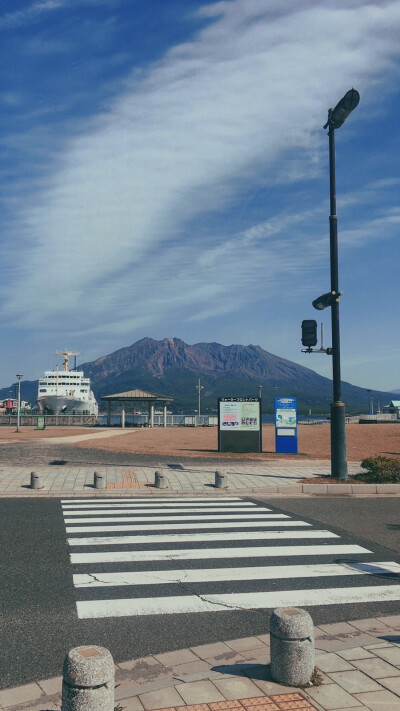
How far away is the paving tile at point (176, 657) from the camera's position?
4801mm

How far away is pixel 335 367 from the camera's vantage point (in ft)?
49.7

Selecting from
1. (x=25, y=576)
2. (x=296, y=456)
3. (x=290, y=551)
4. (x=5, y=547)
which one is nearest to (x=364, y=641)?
(x=290, y=551)

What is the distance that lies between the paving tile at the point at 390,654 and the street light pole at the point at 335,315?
9.75 meters

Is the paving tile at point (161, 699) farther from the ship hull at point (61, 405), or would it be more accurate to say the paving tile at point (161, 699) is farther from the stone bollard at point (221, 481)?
the ship hull at point (61, 405)

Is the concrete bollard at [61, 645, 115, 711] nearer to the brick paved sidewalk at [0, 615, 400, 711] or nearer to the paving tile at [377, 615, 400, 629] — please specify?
the brick paved sidewalk at [0, 615, 400, 711]

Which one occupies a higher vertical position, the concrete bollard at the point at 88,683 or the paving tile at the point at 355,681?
the concrete bollard at the point at 88,683

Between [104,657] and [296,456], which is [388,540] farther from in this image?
[296,456]

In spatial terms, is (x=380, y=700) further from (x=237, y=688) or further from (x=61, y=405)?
(x=61, y=405)

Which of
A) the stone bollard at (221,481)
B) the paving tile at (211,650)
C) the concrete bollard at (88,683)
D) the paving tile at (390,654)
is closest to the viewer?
the concrete bollard at (88,683)

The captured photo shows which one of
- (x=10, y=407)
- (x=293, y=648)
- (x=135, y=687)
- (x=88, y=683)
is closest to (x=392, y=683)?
(x=293, y=648)

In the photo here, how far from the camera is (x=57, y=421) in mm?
71625

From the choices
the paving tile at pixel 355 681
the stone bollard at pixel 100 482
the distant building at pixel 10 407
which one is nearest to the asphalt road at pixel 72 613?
the paving tile at pixel 355 681

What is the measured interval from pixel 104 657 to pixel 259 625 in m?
2.44

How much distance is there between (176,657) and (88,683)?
1.53 m
